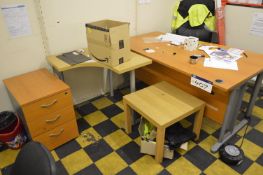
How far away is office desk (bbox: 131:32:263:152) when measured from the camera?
1701mm

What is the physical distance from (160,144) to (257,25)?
1.98 meters

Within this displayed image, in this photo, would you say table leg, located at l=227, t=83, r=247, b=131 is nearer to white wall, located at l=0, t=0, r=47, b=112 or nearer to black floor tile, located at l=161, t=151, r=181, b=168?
black floor tile, located at l=161, t=151, r=181, b=168

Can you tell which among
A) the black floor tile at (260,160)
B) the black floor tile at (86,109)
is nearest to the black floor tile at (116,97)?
the black floor tile at (86,109)

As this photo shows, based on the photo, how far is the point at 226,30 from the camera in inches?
115

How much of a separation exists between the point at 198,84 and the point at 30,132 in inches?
57.2

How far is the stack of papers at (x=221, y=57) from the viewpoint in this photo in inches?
73.6

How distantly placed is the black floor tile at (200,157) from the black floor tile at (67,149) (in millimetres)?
1042

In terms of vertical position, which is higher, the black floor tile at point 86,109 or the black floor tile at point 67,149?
the black floor tile at point 86,109

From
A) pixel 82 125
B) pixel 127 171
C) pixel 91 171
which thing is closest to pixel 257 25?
pixel 127 171

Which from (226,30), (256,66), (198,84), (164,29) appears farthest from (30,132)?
(226,30)

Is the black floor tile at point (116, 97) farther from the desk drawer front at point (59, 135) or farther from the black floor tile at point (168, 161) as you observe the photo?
the black floor tile at point (168, 161)

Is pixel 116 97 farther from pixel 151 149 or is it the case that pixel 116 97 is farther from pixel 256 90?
pixel 256 90

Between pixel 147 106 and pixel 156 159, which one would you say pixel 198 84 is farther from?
pixel 156 159

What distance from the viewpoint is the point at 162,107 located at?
1827 mm
